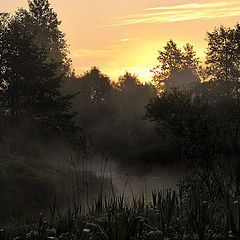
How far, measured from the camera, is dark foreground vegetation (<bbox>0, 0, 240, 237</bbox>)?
18.9 feet

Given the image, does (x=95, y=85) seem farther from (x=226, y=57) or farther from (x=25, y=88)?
(x=25, y=88)

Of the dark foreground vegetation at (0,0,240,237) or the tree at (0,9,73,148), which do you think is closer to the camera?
the dark foreground vegetation at (0,0,240,237)

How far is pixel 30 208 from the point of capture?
51.7 feet

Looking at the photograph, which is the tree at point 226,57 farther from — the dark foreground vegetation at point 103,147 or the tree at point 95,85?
the tree at point 95,85

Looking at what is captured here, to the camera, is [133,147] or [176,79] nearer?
[133,147]

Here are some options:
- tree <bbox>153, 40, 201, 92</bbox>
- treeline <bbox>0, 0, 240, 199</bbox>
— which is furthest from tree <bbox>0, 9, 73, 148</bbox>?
tree <bbox>153, 40, 201, 92</bbox>

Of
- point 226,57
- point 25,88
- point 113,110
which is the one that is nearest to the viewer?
point 25,88

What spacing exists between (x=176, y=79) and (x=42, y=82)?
49.3 meters

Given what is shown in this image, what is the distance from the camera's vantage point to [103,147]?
4178cm

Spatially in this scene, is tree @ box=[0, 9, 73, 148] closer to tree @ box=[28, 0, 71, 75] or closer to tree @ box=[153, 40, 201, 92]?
tree @ box=[28, 0, 71, 75]

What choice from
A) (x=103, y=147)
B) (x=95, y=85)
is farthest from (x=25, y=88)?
(x=95, y=85)

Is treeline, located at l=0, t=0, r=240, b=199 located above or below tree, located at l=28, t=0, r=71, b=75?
below

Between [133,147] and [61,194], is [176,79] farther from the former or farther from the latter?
[61,194]

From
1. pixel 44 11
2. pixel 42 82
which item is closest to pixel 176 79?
pixel 44 11
